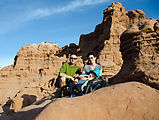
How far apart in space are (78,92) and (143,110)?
1687 millimetres

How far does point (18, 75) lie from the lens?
28125 millimetres

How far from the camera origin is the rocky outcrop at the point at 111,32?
23731 mm

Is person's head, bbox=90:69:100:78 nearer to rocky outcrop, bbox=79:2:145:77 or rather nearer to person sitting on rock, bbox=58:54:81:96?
person sitting on rock, bbox=58:54:81:96

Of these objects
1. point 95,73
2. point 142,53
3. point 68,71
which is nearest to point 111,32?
point 142,53

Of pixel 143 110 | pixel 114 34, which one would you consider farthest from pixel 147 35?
pixel 114 34

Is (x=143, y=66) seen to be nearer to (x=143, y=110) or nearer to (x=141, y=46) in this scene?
(x=141, y=46)

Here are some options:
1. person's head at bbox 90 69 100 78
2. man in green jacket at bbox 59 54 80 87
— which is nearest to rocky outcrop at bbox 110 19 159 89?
person's head at bbox 90 69 100 78

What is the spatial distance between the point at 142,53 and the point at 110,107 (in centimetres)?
283

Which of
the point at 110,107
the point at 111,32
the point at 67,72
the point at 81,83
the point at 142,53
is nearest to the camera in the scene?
the point at 110,107

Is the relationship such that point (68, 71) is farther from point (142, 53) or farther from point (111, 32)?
point (111, 32)

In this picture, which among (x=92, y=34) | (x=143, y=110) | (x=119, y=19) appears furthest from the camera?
(x=92, y=34)

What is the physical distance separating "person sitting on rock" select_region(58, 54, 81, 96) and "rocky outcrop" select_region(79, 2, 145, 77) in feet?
61.0

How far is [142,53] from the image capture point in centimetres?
420

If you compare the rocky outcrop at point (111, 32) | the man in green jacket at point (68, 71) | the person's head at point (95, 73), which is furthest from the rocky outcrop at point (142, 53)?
the rocky outcrop at point (111, 32)
